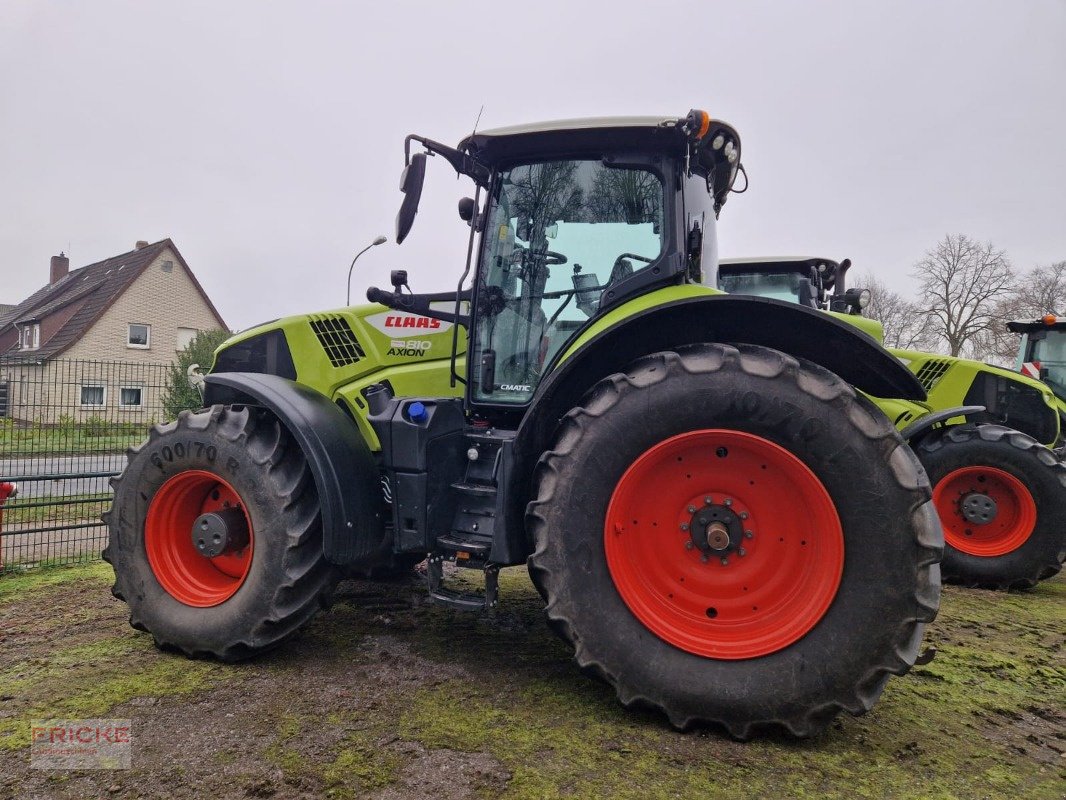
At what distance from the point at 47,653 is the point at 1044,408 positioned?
7.41m

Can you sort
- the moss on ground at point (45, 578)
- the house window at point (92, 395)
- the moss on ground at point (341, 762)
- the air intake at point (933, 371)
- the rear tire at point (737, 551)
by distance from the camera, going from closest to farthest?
the moss on ground at point (341, 762)
the rear tire at point (737, 551)
the moss on ground at point (45, 578)
the air intake at point (933, 371)
the house window at point (92, 395)

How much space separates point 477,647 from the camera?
3.23 metres

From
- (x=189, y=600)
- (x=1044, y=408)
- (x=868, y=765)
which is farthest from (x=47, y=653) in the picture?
(x=1044, y=408)

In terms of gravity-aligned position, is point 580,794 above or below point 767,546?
below

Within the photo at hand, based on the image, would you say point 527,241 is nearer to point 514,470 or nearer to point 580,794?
point 514,470

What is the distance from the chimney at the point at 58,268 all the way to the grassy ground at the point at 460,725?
36481 millimetres

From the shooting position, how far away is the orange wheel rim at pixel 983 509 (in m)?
5.02

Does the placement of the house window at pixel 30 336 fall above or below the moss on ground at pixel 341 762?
above

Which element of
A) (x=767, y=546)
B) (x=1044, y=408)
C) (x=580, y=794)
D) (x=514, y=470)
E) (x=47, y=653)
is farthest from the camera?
(x=1044, y=408)

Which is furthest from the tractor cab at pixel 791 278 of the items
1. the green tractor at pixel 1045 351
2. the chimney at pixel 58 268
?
the chimney at pixel 58 268

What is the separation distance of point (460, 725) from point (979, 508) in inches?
179

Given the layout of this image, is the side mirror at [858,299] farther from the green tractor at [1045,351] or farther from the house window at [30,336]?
the house window at [30,336]

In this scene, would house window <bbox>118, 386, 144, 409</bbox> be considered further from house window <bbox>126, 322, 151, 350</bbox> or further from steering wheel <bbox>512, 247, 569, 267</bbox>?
house window <bbox>126, 322, 151, 350</bbox>

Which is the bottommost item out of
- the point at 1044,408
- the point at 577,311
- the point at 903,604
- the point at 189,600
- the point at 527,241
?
the point at 189,600
